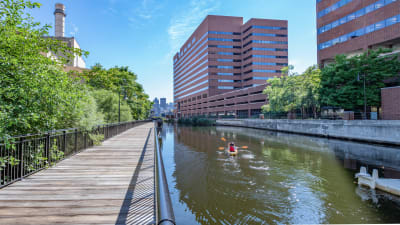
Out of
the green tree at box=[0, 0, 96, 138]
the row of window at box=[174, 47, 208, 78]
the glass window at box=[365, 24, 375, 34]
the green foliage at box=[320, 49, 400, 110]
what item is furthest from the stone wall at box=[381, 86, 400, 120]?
the row of window at box=[174, 47, 208, 78]

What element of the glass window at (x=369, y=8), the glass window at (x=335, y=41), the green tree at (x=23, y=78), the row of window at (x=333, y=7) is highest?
the row of window at (x=333, y=7)

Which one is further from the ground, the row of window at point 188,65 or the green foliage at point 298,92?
the row of window at point 188,65

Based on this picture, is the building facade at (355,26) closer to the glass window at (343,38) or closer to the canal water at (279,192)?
the glass window at (343,38)

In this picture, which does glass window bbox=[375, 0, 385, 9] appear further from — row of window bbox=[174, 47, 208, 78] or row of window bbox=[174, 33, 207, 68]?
row of window bbox=[174, 33, 207, 68]

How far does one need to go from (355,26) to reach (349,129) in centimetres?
2737

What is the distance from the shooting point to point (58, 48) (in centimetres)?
786

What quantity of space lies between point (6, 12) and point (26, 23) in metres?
0.68

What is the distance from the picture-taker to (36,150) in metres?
7.40

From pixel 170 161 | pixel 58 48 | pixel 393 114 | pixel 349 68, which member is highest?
pixel 349 68

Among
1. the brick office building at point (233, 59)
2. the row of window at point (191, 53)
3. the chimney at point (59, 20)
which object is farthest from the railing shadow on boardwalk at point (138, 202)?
the row of window at point (191, 53)

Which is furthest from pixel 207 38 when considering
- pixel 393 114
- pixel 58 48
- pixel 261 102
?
pixel 58 48

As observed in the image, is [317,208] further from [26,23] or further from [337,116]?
[337,116]

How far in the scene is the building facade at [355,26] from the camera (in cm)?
3862

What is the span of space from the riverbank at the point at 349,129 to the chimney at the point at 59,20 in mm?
59932
